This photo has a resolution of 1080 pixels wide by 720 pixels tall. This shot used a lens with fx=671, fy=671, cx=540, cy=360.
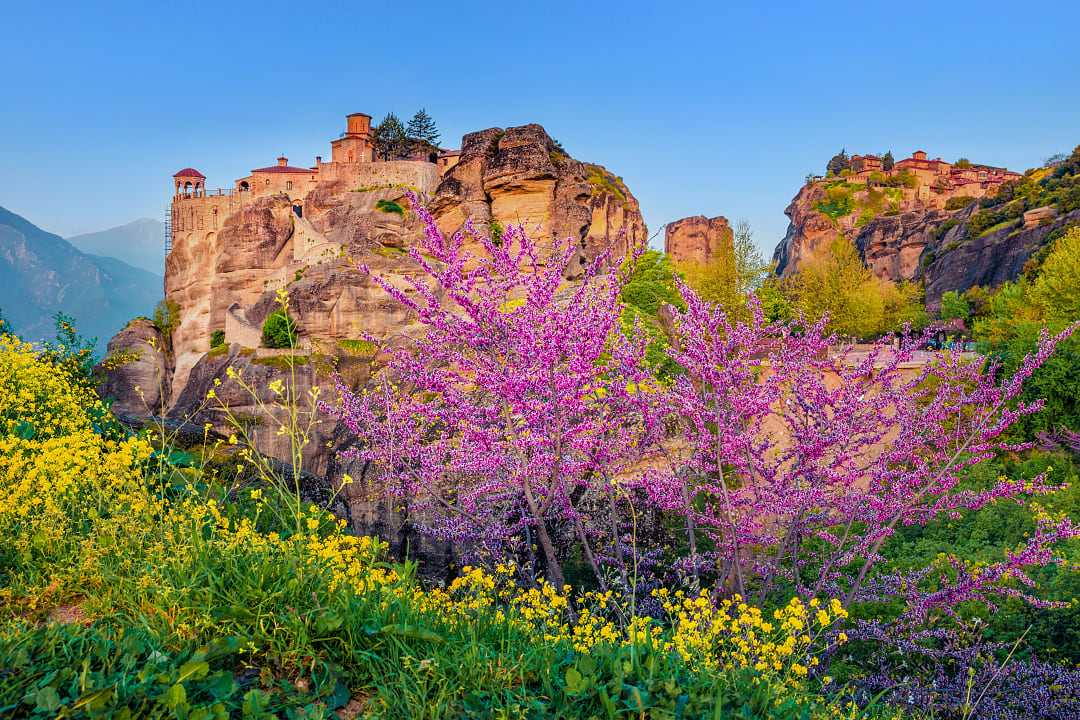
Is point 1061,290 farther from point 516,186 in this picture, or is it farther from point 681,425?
point 516,186

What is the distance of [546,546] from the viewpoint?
7.47 m

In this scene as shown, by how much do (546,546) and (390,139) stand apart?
74065 mm

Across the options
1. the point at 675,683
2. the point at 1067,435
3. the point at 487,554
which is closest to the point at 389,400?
the point at 487,554

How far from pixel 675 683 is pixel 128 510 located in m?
3.95

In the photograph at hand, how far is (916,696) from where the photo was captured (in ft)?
19.2

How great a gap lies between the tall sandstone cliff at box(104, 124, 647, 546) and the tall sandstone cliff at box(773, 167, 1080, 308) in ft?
91.9

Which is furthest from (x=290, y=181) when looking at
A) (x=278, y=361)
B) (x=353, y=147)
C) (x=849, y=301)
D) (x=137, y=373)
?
(x=849, y=301)

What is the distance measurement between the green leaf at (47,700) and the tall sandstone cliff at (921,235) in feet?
193

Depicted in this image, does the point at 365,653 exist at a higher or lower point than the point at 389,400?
lower

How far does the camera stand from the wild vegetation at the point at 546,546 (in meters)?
3.32

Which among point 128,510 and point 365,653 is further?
point 128,510

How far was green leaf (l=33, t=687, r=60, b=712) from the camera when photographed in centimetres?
264

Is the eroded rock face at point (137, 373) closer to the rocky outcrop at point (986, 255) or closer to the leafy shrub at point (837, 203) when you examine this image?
the rocky outcrop at point (986, 255)

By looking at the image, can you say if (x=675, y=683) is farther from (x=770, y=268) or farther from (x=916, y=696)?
(x=770, y=268)
